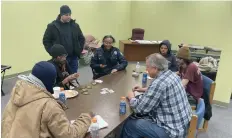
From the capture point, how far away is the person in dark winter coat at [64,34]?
11.1 ft

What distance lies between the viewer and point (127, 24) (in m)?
7.97

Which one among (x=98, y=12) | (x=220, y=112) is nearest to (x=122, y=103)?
(x=220, y=112)

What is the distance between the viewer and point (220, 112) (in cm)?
371

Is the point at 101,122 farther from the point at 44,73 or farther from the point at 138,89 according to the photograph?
the point at 138,89

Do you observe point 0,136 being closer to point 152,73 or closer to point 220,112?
point 152,73

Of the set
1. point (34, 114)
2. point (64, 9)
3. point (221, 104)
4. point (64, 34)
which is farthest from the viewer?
point (221, 104)

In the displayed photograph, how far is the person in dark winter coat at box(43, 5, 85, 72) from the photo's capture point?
3.38 meters

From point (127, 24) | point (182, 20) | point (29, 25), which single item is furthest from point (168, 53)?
point (127, 24)

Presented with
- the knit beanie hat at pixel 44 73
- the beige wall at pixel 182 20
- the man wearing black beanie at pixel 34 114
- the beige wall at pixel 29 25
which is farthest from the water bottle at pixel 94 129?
the beige wall at pixel 182 20

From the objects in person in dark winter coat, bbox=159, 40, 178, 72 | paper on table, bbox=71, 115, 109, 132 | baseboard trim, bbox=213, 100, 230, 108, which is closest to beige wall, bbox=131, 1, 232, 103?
baseboard trim, bbox=213, 100, 230, 108

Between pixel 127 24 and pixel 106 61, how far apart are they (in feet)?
15.5

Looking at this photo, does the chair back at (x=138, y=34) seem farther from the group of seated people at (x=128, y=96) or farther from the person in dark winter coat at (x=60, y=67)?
the person in dark winter coat at (x=60, y=67)

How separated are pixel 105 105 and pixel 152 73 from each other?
0.53 meters

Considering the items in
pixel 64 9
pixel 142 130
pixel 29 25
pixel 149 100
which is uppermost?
pixel 64 9
